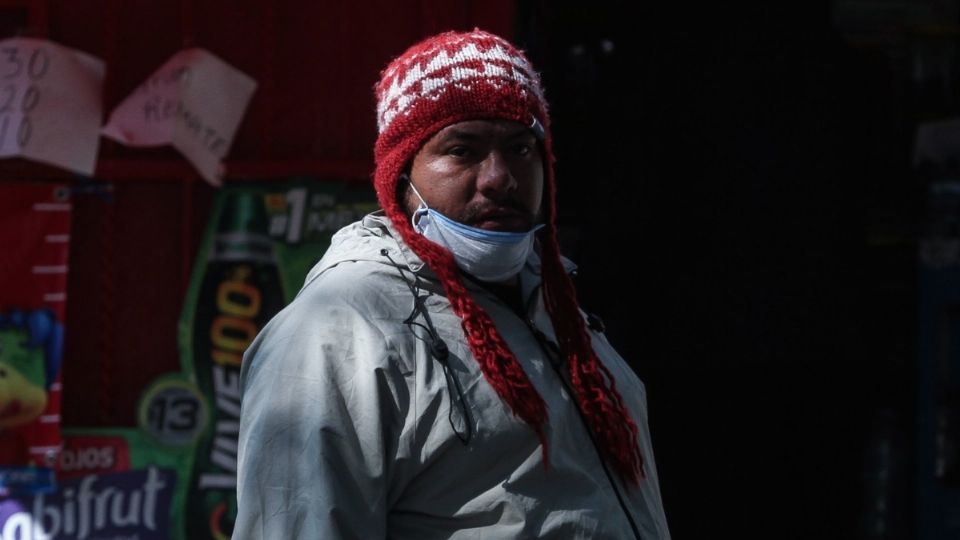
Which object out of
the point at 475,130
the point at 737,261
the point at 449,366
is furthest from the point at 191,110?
the point at 449,366

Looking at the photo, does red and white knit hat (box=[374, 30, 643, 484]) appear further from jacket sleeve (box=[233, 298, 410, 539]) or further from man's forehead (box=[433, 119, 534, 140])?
jacket sleeve (box=[233, 298, 410, 539])

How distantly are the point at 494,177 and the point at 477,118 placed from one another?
0.32 feet

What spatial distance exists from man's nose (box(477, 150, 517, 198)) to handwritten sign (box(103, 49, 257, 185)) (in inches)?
84.5

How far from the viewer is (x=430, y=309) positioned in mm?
2059

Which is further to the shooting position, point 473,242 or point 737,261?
point 737,261

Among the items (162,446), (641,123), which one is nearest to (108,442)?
(162,446)

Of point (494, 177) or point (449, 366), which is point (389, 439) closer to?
point (449, 366)

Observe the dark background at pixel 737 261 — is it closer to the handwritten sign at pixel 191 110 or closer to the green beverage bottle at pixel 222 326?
the handwritten sign at pixel 191 110

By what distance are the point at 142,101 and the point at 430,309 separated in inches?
92.6

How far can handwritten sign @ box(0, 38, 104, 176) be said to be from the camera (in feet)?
13.4

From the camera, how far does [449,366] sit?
198 cm

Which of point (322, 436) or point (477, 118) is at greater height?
point (477, 118)

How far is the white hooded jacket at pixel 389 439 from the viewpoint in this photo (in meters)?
1.86

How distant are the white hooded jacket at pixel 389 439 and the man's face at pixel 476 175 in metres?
0.16
